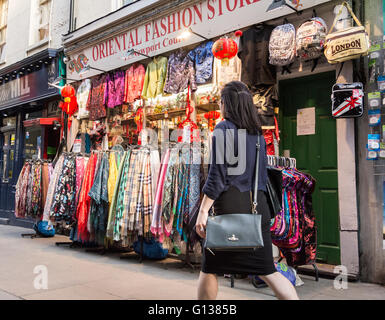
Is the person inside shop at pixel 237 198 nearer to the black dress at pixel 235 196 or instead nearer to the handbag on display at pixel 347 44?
the black dress at pixel 235 196

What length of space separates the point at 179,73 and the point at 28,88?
5961 millimetres

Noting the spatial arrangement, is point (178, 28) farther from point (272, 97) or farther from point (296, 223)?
point (296, 223)

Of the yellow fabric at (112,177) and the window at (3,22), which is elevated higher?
the window at (3,22)

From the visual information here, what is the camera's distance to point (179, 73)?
6.67 m

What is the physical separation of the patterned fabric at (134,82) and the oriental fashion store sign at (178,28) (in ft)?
0.68

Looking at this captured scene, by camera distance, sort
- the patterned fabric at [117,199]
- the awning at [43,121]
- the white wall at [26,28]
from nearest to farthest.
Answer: the patterned fabric at [117,199]
the awning at [43,121]
the white wall at [26,28]

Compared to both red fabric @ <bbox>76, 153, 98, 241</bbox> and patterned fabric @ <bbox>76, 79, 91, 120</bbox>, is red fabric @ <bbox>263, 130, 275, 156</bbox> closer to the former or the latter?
red fabric @ <bbox>76, 153, 98, 241</bbox>

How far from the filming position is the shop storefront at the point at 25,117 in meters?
9.91

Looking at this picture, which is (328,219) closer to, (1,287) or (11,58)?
(1,287)

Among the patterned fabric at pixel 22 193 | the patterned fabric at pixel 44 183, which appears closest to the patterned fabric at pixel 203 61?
the patterned fabric at pixel 44 183

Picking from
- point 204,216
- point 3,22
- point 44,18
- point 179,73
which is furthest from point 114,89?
point 3,22

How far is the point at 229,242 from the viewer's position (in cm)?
248

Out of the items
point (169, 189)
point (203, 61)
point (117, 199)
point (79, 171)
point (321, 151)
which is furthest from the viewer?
point (79, 171)
